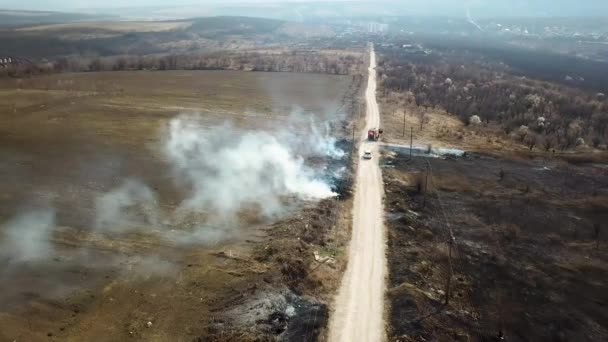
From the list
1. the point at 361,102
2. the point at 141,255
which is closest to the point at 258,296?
the point at 141,255

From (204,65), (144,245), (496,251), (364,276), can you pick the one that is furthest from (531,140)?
(204,65)

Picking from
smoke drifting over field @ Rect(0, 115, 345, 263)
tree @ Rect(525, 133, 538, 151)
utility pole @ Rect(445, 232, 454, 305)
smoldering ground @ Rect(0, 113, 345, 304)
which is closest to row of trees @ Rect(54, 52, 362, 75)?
tree @ Rect(525, 133, 538, 151)

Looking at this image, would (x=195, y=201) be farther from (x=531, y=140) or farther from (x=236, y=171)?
(x=531, y=140)

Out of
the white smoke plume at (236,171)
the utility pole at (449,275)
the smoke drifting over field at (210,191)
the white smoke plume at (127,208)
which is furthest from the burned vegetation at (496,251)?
the white smoke plume at (127,208)

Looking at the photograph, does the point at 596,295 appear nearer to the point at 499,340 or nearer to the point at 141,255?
the point at 499,340

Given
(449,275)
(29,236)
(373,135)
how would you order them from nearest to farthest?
(449,275), (29,236), (373,135)
